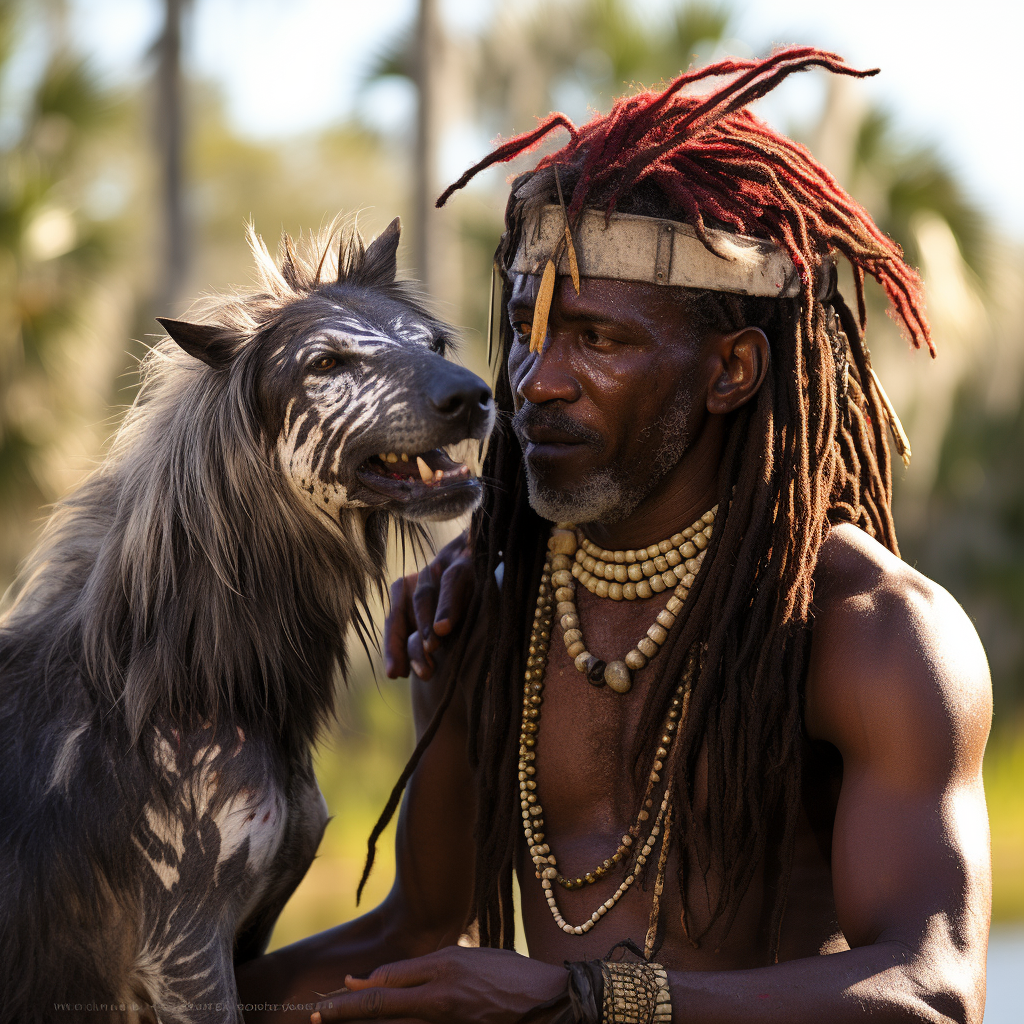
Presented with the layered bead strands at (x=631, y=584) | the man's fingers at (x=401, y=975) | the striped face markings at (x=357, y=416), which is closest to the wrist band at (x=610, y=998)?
the man's fingers at (x=401, y=975)

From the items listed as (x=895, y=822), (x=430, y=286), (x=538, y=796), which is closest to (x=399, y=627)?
(x=538, y=796)

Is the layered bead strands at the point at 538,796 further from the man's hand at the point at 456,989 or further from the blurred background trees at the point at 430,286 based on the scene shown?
the blurred background trees at the point at 430,286

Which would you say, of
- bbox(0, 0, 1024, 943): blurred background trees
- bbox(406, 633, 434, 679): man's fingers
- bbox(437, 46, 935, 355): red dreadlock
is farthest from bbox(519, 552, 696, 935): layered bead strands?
bbox(0, 0, 1024, 943): blurred background trees

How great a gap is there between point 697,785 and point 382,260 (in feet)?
4.42

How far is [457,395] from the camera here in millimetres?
2486

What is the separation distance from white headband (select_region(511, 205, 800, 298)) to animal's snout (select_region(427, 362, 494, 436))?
0.42 meters

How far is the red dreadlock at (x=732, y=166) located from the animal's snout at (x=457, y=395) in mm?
499

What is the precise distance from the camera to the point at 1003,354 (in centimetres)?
1346

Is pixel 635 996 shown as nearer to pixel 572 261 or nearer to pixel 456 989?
pixel 456 989

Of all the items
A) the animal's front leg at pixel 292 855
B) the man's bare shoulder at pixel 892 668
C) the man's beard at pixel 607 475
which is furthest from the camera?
the man's beard at pixel 607 475

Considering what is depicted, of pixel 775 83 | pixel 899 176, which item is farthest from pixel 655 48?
pixel 775 83

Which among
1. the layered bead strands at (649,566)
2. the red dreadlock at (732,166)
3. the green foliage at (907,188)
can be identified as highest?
the green foliage at (907,188)

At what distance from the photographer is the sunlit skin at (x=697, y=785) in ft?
7.20

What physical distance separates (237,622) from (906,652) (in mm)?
1301
